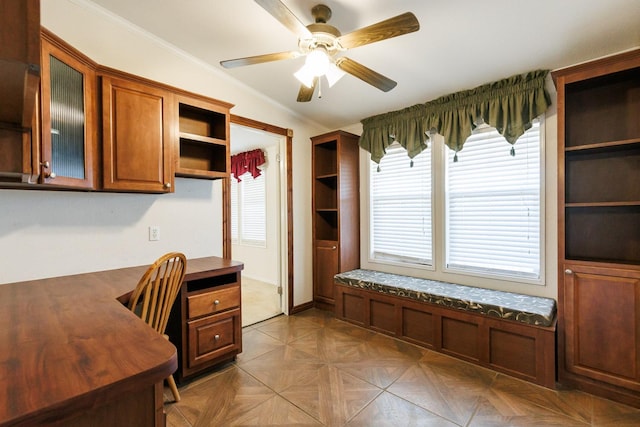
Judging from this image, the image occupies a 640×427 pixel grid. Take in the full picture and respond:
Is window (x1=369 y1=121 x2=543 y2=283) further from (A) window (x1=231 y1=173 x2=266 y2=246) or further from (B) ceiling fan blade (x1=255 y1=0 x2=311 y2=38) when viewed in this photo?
(A) window (x1=231 y1=173 x2=266 y2=246)

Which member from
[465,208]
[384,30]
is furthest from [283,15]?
[465,208]

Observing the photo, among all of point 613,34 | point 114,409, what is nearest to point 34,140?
point 114,409

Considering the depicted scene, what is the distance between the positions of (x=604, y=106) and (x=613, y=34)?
498mm

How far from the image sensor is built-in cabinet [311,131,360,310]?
3.52 meters

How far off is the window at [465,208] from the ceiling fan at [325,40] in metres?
1.32

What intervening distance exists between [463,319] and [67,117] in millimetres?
3154

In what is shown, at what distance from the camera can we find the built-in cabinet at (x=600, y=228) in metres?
1.86

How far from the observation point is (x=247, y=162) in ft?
16.6

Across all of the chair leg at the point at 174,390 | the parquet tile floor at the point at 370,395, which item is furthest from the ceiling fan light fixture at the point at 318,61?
the chair leg at the point at 174,390

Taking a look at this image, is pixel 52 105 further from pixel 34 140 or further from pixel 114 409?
pixel 114 409

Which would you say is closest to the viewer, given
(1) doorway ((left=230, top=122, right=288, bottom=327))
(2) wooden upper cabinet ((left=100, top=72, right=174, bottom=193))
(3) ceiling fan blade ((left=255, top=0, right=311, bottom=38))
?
(3) ceiling fan blade ((left=255, top=0, right=311, bottom=38))

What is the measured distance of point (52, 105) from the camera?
1.73 m

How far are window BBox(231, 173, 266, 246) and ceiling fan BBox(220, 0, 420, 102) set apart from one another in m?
3.20

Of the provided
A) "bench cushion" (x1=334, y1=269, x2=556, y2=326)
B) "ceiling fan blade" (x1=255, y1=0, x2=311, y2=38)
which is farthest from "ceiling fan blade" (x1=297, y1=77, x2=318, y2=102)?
"bench cushion" (x1=334, y1=269, x2=556, y2=326)
